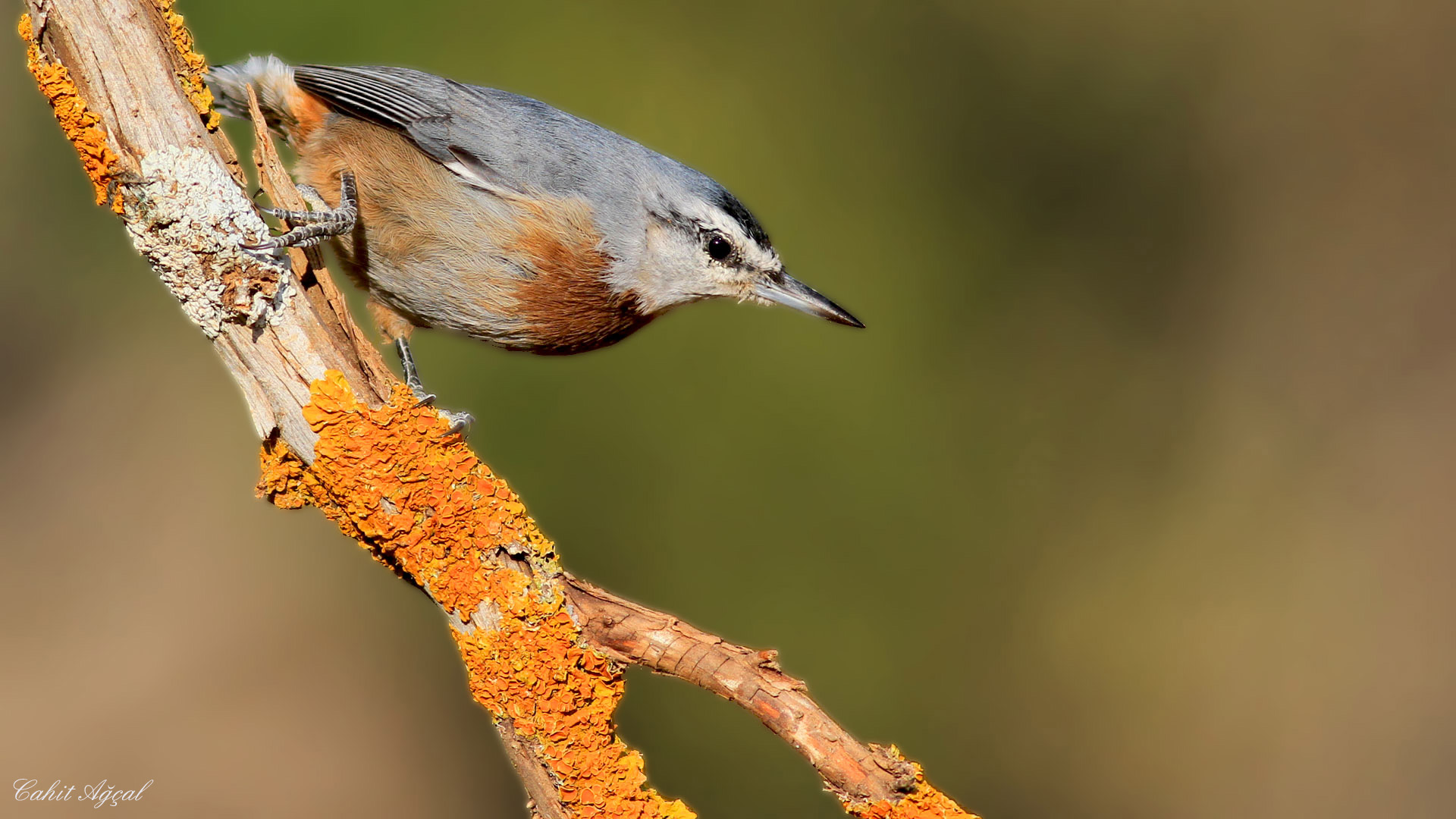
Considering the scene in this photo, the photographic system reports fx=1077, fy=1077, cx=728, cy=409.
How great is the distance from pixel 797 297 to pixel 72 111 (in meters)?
1.87

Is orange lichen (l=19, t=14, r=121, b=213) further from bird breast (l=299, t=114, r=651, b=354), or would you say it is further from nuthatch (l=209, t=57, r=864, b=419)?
bird breast (l=299, t=114, r=651, b=354)

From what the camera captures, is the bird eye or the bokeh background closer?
the bird eye

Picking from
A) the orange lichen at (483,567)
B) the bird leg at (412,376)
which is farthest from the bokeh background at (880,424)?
the orange lichen at (483,567)

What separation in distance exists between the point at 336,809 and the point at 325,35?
11.9 ft

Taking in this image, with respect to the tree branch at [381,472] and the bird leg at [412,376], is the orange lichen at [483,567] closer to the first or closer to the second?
the tree branch at [381,472]

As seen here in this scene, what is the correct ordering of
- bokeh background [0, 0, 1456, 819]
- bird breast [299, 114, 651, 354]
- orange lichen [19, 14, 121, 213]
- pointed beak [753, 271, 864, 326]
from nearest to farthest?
orange lichen [19, 14, 121, 213], bird breast [299, 114, 651, 354], pointed beak [753, 271, 864, 326], bokeh background [0, 0, 1456, 819]

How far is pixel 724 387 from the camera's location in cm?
480

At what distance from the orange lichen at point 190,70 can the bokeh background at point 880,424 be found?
2175mm

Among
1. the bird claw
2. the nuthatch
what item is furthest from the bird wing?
the bird claw

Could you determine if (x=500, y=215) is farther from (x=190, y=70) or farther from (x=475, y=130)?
(x=190, y=70)

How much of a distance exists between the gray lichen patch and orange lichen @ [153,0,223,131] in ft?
0.41

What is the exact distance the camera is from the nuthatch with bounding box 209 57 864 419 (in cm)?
295

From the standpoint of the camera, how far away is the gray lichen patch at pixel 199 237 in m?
2.21

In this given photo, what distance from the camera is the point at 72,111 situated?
217 centimetres
